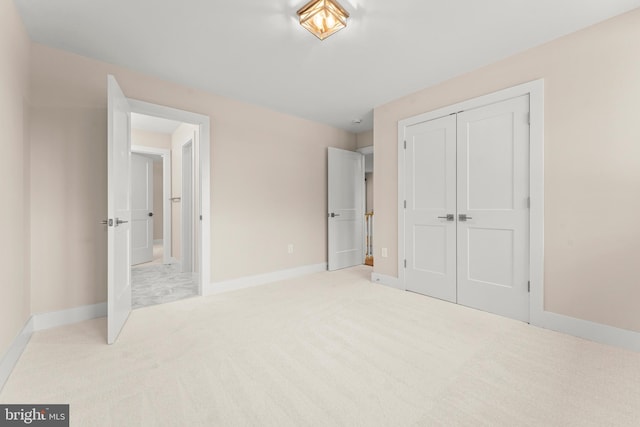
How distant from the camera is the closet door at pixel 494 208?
7.89 feet

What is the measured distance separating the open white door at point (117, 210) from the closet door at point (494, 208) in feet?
10.2

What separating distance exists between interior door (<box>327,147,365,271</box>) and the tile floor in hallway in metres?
2.12

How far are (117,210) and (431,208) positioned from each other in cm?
303

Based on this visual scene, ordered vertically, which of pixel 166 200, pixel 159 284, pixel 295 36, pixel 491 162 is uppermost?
pixel 295 36

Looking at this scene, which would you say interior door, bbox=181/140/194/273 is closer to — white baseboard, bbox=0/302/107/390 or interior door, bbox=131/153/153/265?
interior door, bbox=131/153/153/265

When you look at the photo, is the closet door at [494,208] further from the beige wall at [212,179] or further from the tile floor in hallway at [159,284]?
the tile floor in hallway at [159,284]

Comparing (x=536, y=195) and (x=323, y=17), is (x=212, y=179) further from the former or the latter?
(x=536, y=195)

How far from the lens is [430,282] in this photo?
3.07m

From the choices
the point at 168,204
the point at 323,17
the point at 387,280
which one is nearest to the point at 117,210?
the point at 323,17

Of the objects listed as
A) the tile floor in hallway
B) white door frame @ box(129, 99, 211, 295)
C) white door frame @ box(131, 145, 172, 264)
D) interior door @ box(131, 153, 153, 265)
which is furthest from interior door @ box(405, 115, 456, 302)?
interior door @ box(131, 153, 153, 265)

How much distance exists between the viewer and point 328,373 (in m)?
1.61

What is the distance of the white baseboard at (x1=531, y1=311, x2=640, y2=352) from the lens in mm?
1897

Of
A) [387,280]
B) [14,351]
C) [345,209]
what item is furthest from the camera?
[345,209]

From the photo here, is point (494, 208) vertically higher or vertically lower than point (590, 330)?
higher
